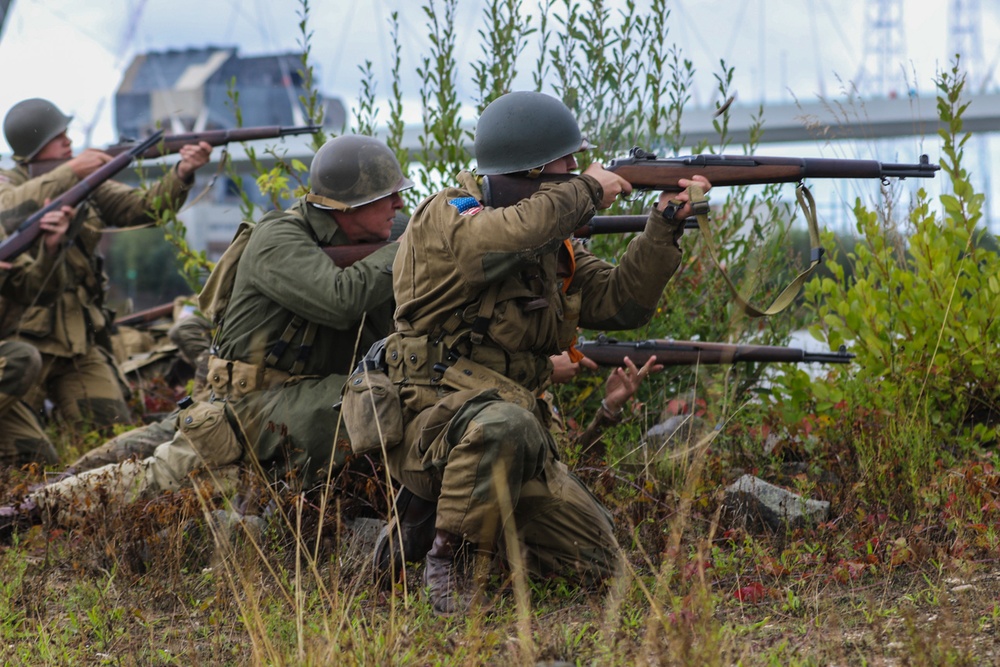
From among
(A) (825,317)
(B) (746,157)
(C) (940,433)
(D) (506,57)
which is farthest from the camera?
(D) (506,57)

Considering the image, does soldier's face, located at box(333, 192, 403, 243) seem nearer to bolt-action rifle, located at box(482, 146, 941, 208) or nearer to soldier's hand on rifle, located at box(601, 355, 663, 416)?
bolt-action rifle, located at box(482, 146, 941, 208)

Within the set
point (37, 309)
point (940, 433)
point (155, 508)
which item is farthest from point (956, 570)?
point (37, 309)

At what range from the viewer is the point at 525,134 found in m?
4.30

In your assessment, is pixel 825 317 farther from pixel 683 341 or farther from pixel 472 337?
pixel 472 337

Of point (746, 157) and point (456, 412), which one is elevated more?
point (746, 157)

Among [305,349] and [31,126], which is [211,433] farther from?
[31,126]

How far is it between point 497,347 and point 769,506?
137cm

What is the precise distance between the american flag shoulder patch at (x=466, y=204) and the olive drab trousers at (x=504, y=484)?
0.68m

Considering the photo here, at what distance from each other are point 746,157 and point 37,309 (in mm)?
A: 5056

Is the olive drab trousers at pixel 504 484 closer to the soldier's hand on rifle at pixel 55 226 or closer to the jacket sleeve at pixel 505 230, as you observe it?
the jacket sleeve at pixel 505 230

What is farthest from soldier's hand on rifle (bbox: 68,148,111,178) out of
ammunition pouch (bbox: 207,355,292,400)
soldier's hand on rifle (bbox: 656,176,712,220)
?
soldier's hand on rifle (bbox: 656,176,712,220)

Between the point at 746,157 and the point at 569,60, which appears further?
the point at 569,60

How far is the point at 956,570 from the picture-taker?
4008 millimetres

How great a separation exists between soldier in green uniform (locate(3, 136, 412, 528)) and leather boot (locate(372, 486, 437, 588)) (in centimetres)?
67
